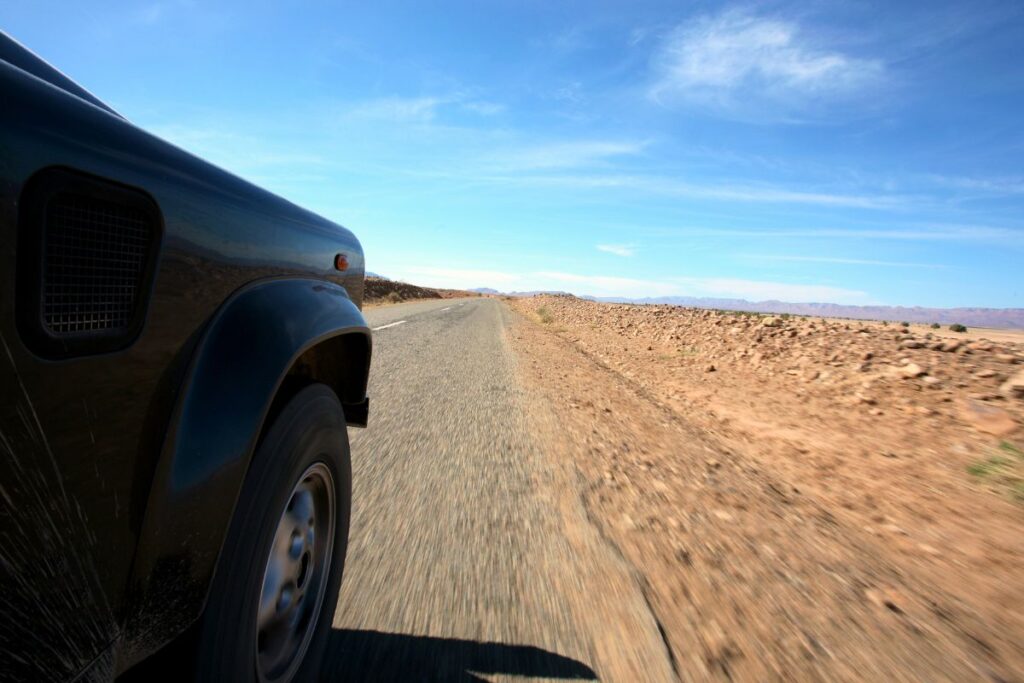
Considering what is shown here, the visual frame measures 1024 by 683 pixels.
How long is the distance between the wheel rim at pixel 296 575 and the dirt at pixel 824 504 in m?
1.40

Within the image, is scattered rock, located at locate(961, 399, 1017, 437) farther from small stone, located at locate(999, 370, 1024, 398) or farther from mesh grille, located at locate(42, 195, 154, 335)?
mesh grille, located at locate(42, 195, 154, 335)

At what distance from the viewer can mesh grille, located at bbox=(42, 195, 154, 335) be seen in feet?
2.94

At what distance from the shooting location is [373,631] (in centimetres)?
207

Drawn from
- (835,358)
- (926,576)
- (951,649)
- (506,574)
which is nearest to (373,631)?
(506,574)

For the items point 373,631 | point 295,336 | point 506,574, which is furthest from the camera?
Answer: point 506,574

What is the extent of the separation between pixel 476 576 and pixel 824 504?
284 cm

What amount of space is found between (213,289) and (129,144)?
0.36m

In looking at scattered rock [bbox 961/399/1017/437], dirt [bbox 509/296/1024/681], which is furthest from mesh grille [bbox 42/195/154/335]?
Result: scattered rock [bbox 961/399/1017/437]

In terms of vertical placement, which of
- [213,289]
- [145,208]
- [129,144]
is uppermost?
[129,144]

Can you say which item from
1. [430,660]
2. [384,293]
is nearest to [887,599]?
[430,660]

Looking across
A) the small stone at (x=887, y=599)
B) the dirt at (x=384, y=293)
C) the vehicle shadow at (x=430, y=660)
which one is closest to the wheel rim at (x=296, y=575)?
the vehicle shadow at (x=430, y=660)

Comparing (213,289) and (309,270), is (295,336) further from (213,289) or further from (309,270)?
(309,270)

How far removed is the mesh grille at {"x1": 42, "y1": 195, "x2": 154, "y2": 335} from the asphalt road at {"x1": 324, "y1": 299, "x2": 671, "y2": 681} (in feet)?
4.90

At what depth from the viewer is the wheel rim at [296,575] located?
1.59 metres
